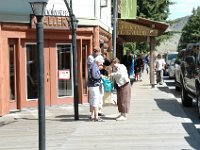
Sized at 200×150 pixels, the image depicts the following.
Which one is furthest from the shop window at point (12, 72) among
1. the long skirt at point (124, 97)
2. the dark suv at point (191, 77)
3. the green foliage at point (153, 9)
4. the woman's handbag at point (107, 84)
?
the green foliage at point (153, 9)

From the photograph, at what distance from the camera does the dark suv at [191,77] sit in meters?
14.1

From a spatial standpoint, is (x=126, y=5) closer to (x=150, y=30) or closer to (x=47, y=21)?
(x=150, y=30)

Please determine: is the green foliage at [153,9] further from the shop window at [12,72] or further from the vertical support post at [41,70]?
the vertical support post at [41,70]

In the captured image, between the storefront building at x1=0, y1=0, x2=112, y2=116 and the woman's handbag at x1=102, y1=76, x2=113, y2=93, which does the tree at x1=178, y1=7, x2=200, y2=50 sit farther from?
the woman's handbag at x1=102, y1=76, x2=113, y2=93

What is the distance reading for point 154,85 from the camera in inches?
988

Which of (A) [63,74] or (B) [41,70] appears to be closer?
(B) [41,70]

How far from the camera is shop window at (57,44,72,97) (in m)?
16.8

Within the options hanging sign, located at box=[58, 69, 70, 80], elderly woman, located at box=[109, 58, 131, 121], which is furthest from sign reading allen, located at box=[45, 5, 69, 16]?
elderly woman, located at box=[109, 58, 131, 121]

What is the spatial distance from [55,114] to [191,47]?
5862 millimetres

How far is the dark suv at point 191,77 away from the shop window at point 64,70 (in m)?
3.76

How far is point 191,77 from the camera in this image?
15.3m

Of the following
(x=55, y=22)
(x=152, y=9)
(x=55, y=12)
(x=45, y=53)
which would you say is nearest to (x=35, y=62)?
(x=45, y=53)

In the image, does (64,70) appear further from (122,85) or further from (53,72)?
(122,85)

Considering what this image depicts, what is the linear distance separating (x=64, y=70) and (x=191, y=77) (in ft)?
13.5
